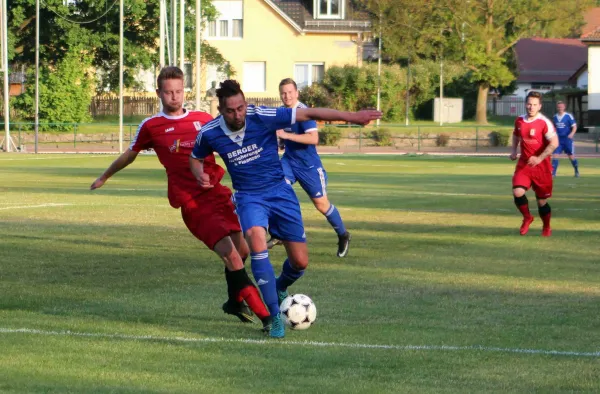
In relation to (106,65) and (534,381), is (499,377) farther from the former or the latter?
(106,65)

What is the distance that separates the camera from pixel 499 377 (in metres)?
6.88

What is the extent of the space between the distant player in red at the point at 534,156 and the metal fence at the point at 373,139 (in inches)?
1274

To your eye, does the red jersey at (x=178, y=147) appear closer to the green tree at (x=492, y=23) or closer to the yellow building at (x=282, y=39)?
the green tree at (x=492, y=23)

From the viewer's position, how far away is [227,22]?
64.2 m

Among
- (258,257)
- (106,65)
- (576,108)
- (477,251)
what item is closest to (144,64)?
(106,65)

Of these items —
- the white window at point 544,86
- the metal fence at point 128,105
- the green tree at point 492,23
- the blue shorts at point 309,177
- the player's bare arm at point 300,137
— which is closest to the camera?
the player's bare arm at point 300,137

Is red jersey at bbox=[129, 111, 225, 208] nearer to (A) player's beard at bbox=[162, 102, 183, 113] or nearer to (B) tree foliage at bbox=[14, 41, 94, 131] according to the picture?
(A) player's beard at bbox=[162, 102, 183, 113]

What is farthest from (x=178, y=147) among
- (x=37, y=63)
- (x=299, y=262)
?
(x=37, y=63)

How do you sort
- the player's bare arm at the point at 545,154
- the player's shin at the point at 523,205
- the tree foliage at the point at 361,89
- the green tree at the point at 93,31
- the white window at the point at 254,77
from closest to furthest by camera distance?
the player's bare arm at the point at 545,154
the player's shin at the point at 523,205
the green tree at the point at 93,31
the tree foliage at the point at 361,89
the white window at the point at 254,77

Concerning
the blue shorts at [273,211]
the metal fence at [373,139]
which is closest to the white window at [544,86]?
the metal fence at [373,139]

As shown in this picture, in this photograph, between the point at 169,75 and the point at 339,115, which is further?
the point at 169,75

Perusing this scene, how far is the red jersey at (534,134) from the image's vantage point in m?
15.6

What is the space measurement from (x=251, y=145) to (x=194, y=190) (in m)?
0.87

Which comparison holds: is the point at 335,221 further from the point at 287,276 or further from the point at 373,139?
the point at 373,139
